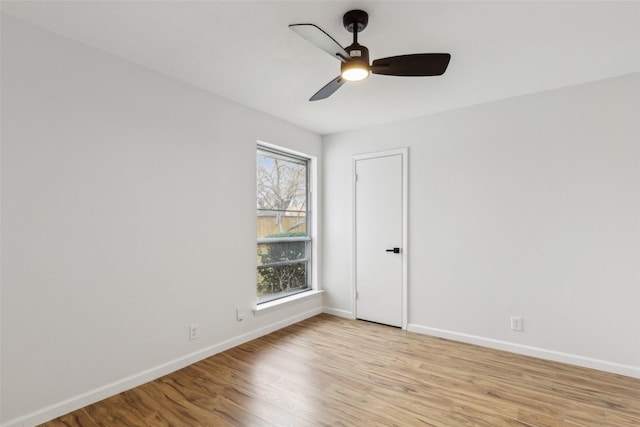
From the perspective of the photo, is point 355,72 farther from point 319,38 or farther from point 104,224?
point 104,224

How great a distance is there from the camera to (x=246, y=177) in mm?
3361

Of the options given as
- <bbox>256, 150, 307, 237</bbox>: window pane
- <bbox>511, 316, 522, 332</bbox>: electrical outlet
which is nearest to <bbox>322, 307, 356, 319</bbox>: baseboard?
<bbox>256, 150, 307, 237</bbox>: window pane

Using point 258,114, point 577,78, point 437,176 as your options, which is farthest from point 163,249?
point 577,78

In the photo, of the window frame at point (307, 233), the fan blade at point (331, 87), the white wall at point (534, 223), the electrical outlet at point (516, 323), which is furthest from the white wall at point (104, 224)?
the electrical outlet at point (516, 323)

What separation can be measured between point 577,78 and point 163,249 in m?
3.76

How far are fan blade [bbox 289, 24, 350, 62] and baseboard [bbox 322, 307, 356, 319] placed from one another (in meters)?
3.19

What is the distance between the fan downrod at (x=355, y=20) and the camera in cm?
179

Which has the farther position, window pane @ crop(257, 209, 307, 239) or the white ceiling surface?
window pane @ crop(257, 209, 307, 239)

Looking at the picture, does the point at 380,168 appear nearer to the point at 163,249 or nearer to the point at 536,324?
the point at 536,324

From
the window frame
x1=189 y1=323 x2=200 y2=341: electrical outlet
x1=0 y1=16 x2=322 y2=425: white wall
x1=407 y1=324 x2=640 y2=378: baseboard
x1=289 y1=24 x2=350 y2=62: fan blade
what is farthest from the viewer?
the window frame

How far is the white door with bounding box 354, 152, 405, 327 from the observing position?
12.4 ft

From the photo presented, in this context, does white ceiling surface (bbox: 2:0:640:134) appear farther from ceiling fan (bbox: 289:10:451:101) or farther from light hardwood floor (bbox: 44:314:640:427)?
light hardwood floor (bbox: 44:314:640:427)

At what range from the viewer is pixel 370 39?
2.09m

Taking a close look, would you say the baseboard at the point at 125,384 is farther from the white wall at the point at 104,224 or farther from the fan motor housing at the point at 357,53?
the fan motor housing at the point at 357,53
